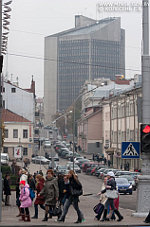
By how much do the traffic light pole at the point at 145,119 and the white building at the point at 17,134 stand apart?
2616 inches

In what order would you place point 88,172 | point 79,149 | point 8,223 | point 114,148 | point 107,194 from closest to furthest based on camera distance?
point 8,223 → point 107,194 → point 88,172 → point 114,148 → point 79,149

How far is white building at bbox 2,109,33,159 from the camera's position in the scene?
8350 centimetres

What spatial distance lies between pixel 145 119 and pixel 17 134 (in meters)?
68.2

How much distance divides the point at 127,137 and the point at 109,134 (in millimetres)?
13716

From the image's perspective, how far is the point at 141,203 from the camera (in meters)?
17.0

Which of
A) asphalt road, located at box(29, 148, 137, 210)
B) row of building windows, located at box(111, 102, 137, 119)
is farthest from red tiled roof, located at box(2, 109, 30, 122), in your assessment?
row of building windows, located at box(111, 102, 137, 119)

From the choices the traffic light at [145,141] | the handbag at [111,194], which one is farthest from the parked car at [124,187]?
the traffic light at [145,141]

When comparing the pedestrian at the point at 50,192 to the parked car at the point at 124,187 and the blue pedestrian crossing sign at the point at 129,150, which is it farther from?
the parked car at the point at 124,187

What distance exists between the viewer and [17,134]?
8444 cm

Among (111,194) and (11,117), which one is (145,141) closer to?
(111,194)

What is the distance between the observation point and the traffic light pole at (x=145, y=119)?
17.0 metres

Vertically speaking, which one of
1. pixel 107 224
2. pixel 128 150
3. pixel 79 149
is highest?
pixel 128 150

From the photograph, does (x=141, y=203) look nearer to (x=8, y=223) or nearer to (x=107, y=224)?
(x=107, y=224)

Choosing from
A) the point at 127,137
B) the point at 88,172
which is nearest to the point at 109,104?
the point at 127,137
